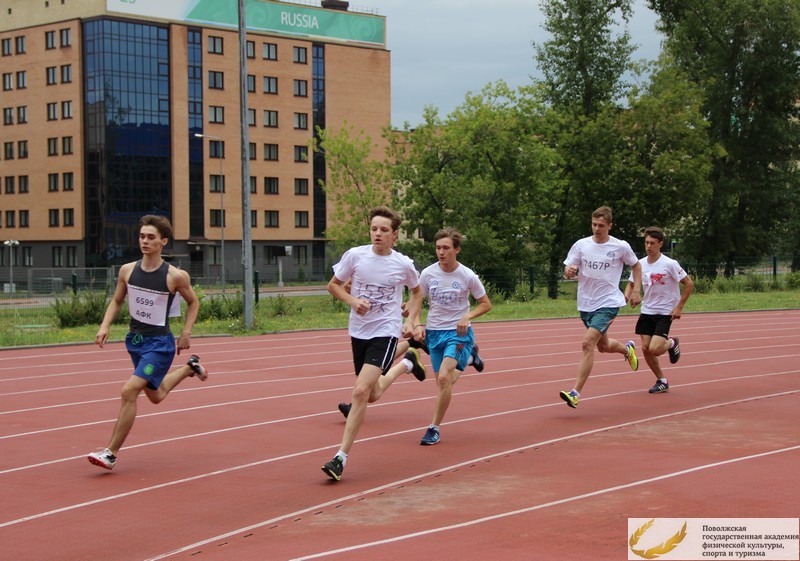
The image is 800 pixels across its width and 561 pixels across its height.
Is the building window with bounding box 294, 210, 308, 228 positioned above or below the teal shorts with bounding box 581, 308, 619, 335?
above

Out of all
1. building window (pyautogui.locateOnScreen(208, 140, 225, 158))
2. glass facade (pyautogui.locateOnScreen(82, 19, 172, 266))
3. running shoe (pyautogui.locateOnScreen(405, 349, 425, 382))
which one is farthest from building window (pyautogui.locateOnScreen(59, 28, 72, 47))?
running shoe (pyautogui.locateOnScreen(405, 349, 425, 382))

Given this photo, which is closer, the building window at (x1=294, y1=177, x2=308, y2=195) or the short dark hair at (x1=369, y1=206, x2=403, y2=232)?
the short dark hair at (x1=369, y1=206, x2=403, y2=232)

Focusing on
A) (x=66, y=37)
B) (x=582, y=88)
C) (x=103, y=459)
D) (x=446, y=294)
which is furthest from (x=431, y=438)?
(x=66, y=37)

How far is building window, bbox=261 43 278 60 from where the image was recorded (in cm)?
7931

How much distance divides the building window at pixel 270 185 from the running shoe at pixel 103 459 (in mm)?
72872

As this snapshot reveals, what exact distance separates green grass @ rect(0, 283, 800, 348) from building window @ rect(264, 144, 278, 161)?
4370 centimetres

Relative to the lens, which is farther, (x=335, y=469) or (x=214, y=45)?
(x=214, y=45)

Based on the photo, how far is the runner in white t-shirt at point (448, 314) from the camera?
9359 mm

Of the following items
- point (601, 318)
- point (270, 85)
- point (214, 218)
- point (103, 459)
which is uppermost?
point (270, 85)

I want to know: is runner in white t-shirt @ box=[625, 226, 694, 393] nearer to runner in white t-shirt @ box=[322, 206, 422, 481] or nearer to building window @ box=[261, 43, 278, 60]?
runner in white t-shirt @ box=[322, 206, 422, 481]

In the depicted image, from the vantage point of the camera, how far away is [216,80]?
77.7 m

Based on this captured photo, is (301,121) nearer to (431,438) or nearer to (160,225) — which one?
(431,438)

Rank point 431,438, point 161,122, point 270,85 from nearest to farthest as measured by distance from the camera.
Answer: point 431,438 < point 161,122 < point 270,85

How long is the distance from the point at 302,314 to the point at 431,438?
2049 centimetres
